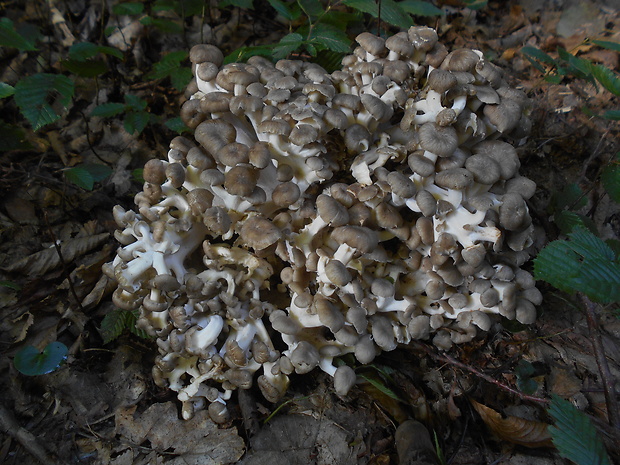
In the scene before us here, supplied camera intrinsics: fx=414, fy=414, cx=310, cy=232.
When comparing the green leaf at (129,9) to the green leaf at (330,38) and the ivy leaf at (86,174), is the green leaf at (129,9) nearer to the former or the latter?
the ivy leaf at (86,174)

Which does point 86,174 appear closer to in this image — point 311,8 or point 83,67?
point 83,67

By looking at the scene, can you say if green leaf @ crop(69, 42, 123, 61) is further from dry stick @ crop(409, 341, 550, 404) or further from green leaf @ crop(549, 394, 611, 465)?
green leaf @ crop(549, 394, 611, 465)

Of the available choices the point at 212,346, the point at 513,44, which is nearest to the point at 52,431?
the point at 212,346

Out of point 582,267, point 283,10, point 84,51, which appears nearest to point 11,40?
point 84,51

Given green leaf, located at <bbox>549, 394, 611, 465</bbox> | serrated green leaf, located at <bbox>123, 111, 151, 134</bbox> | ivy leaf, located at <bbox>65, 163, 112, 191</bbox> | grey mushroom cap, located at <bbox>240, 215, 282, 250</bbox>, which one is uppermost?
grey mushroom cap, located at <bbox>240, 215, 282, 250</bbox>

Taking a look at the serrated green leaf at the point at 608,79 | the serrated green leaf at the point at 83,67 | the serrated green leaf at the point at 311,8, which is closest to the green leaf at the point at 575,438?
the serrated green leaf at the point at 608,79

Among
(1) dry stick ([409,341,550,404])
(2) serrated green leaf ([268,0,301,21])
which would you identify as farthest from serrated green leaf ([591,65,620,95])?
(2) serrated green leaf ([268,0,301,21])

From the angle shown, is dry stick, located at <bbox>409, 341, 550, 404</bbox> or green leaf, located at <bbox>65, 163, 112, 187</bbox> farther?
green leaf, located at <bbox>65, 163, 112, 187</bbox>

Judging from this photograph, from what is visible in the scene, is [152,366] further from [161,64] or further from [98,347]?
[161,64]
